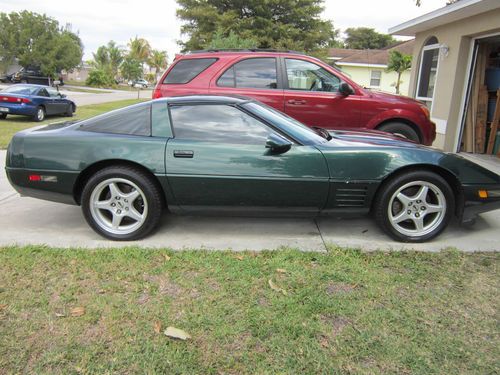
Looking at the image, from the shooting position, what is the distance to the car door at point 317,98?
19.1 feet

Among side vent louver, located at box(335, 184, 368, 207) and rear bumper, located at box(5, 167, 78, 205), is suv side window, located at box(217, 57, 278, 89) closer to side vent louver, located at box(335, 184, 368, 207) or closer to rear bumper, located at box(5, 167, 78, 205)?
side vent louver, located at box(335, 184, 368, 207)

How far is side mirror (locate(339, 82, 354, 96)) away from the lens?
224 inches

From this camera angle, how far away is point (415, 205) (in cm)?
371

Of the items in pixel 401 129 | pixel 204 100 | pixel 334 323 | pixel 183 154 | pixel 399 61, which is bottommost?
pixel 334 323

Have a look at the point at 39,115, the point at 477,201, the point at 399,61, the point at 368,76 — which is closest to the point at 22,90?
the point at 39,115

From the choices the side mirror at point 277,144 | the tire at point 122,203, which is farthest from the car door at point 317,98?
the tire at point 122,203

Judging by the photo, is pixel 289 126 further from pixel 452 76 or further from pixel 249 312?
pixel 452 76

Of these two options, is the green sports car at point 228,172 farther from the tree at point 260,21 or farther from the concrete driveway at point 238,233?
the tree at point 260,21

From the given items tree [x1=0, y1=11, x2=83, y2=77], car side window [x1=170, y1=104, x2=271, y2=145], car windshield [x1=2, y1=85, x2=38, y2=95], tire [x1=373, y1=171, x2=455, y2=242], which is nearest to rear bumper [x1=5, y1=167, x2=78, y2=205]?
car side window [x1=170, y1=104, x2=271, y2=145]

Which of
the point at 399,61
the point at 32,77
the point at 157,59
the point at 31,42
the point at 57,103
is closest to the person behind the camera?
the point at 57,103

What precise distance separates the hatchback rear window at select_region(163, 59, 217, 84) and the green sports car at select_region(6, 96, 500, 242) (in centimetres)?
233

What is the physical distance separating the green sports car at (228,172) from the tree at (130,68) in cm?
6332

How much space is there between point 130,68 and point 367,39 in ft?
116

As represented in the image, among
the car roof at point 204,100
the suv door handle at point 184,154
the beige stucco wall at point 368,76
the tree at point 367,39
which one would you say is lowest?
the suv door handle at point 184,154
